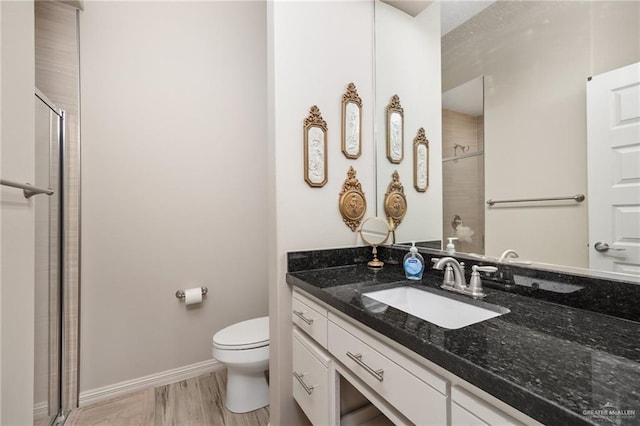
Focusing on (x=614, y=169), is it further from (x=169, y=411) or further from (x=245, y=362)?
(x=169, y=411)

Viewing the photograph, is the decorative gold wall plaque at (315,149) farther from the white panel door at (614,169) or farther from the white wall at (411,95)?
the white panel door at (614,169)

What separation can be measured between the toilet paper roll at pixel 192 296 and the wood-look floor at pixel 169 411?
1.83 ft

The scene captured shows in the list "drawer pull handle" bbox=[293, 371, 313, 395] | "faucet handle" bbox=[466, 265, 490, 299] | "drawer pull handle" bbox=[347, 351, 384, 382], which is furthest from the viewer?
"drawer pull handle" bbox=[293, 371, 313, 395]

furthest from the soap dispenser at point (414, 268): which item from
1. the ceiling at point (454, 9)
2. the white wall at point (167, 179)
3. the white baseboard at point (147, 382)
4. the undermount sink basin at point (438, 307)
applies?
the white baseboard at point (147, 382)

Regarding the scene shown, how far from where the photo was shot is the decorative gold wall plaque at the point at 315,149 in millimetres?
1433

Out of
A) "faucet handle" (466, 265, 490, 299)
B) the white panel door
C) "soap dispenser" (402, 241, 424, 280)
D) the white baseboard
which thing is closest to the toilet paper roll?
the white baseboard

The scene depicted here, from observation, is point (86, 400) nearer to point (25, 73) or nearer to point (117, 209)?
point (117, 209)

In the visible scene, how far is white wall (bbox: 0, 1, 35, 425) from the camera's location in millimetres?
909

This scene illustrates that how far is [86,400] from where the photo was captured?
5.61 feet

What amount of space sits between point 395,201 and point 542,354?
3.72ft

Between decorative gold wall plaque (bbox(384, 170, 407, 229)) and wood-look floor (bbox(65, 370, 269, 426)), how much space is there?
4.48 feet

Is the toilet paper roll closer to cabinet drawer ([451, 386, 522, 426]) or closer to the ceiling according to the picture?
cabinet drawer ([451, 386, 522, 426])

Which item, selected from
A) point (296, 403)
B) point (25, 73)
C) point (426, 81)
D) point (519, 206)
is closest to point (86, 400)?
point (296, 403)

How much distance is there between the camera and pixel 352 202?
157 centimetres
